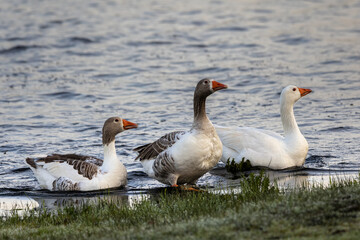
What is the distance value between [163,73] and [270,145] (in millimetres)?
11257

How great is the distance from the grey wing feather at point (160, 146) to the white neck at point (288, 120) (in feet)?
9.61

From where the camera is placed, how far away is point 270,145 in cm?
1336

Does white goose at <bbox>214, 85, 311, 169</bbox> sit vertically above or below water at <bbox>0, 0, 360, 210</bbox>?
below

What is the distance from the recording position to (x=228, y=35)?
29484 mm

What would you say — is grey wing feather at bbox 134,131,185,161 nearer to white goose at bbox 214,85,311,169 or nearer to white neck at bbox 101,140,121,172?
white neck at bbox 101,140,121,172

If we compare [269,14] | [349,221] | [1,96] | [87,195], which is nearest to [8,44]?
[1,96]

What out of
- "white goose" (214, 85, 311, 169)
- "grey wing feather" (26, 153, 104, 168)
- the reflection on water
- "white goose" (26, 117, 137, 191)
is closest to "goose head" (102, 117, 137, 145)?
"white goose" (26, 117, 137, 191)

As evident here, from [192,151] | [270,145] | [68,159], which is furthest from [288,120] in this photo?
[68,159]

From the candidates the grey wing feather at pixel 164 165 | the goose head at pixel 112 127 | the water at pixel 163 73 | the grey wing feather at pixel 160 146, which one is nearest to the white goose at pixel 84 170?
the goose head at pixel 112 127

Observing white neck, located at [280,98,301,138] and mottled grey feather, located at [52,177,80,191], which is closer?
mottled grey feather, located at [52,177,80,191]

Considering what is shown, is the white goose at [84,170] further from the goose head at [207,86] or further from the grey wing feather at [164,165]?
the goose head at [207,86]

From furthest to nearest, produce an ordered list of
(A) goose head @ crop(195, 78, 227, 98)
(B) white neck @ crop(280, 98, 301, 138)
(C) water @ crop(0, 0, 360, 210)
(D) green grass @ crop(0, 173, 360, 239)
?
(C) water @ crop(0, 0, 360, 210) < (B) white neck @ crop(280, 98, 301, 138) < (A) goose head @ crop(195, 78, 227, 98) < (D) green grass @ crop(0, 173, 360, 239)

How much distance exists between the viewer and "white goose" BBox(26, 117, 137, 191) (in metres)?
12.4

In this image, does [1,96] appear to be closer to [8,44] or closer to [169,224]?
[8,44]
